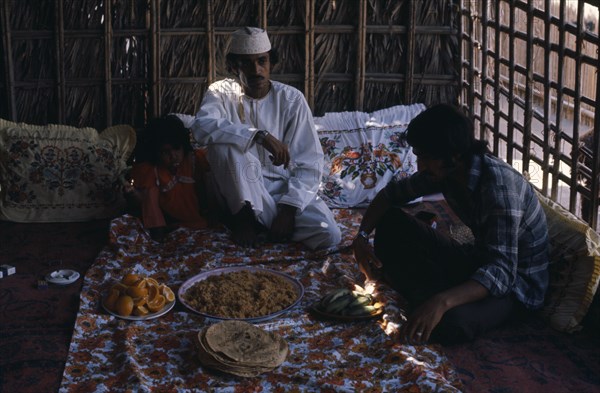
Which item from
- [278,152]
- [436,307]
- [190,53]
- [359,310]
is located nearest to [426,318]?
[436,307]

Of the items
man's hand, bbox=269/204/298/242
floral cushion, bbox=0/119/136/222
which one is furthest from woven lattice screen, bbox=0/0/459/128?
man's hand, bbox=269/204/298/242

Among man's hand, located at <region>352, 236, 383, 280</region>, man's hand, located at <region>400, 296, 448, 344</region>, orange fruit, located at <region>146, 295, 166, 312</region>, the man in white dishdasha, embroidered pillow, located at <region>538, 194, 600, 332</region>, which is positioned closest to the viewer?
man's hand, located at <region>400, 296, 448, 344</region>

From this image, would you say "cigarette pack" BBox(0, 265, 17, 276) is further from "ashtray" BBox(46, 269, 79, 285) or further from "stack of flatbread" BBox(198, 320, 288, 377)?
"stack of flatbread" BBox(198, 320, 288, 377)

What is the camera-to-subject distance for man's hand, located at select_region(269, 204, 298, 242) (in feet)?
12.5

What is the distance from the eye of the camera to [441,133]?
2.65 metres

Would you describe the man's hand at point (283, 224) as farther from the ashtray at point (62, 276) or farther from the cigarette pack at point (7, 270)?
the cigarette pack at point (7, 270)

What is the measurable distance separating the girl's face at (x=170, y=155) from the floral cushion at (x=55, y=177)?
549mm

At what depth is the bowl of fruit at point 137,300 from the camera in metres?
2.94

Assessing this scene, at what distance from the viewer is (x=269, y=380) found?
98.5 inches

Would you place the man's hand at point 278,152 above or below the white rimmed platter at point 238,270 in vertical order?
above

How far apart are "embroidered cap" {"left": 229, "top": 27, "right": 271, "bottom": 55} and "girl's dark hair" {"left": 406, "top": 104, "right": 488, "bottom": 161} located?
1378 mm

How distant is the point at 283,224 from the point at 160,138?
2.45 feet

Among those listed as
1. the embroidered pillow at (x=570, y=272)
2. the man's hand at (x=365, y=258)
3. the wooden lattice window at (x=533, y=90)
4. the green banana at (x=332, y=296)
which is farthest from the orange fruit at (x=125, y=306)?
the wooden lattice window at (x=533, y=90)

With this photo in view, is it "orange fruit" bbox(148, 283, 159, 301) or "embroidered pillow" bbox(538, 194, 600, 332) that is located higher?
"embroidered pillow" bbox(538, 194, 600, 332)
